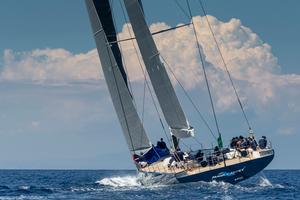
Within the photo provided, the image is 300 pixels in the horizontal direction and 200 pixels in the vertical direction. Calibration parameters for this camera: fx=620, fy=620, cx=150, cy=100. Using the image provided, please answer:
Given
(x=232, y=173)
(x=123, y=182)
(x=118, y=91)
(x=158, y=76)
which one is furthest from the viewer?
(x=123, y=182)

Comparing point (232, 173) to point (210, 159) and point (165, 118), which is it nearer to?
point (210, 159)

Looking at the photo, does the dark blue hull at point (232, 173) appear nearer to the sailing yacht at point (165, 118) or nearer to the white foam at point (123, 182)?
the sailing yacht at point (165, 118)

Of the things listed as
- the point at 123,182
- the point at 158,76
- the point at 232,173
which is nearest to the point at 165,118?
the point at 158,76

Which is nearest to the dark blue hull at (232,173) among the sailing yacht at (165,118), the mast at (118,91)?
the sailing yacht at (165,118)

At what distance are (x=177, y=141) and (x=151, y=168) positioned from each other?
3477 mm

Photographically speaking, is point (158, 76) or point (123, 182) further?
point (123, 182)

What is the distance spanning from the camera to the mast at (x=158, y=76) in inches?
1698

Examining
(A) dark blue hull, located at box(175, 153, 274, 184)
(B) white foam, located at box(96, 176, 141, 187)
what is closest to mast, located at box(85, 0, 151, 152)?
(B) white foam, located at box(96, 176, 141, 187)

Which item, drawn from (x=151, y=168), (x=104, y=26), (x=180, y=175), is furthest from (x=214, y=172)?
(x=104, y=26)

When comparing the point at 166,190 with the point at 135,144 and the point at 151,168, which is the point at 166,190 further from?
the point at 135,144

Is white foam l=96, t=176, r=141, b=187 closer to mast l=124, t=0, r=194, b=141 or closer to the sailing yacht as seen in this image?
the sailing yacht

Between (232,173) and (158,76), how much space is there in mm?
9113

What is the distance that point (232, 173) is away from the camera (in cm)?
3869

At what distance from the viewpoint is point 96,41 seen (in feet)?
153
